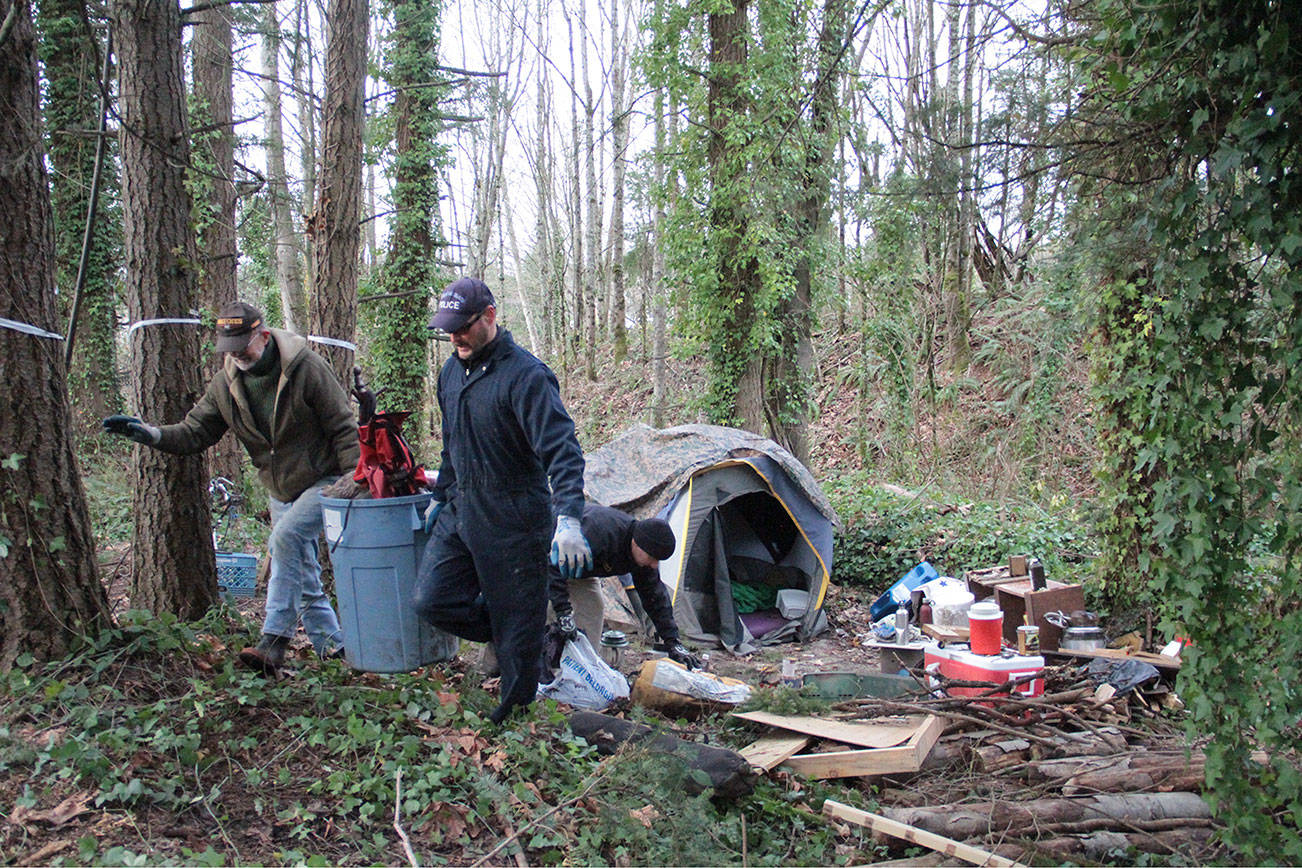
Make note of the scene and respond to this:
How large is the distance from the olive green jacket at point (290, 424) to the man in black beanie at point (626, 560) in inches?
52.5

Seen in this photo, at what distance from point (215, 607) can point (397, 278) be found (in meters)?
9.08

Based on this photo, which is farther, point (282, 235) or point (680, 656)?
point (282, 235)

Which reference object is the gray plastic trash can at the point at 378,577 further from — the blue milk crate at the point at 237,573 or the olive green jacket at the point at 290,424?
the blue milk crate at the point at 237,573

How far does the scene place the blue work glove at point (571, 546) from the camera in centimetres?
368

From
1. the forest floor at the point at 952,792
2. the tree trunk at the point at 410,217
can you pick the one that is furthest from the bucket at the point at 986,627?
the tree trunk at the point at 410,217

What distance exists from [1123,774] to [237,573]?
219 inches

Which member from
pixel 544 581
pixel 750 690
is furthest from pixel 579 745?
pixel 750 690

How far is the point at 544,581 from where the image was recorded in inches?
160

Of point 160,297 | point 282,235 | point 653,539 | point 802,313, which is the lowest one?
point 653,539

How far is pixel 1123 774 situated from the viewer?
12.8 feet

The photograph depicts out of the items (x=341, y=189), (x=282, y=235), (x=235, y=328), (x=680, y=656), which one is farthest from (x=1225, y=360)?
(x=282, y=235)

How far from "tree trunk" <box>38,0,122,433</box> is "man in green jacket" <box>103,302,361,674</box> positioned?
761 centimetres

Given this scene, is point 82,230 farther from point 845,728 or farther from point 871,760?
point 871,760

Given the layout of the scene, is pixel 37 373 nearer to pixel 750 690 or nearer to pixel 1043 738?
pixel 750 690
